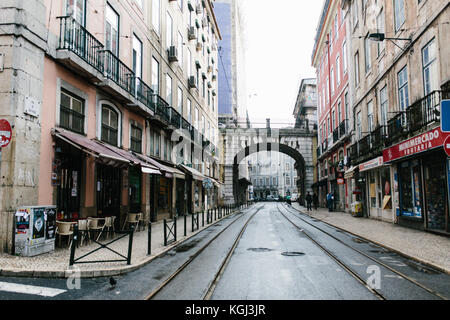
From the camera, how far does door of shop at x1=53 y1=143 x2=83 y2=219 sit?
1010cm

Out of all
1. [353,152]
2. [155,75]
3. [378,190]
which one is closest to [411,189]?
[378,190]

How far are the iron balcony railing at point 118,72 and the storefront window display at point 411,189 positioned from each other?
471 inches

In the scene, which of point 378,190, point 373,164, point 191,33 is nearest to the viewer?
point 373,164

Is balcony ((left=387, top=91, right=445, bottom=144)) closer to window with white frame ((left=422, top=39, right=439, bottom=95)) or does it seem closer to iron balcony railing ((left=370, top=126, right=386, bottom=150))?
window with white frame ((left=422, top=39, right=439, bottom=95))

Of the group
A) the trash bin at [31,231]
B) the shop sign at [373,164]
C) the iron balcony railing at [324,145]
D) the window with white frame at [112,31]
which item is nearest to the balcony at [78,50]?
the window with white frame at [112,31]

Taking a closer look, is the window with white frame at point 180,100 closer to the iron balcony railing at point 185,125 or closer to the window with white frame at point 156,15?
the iron balcony railing at point 185,125

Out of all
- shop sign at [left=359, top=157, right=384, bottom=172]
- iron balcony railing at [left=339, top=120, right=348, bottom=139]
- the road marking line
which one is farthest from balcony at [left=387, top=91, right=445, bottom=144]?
the road marking line

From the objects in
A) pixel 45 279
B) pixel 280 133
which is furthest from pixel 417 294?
pixel 280 133

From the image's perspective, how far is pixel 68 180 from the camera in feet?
34.7

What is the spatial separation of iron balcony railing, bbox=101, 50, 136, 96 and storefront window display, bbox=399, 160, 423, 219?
471 inches

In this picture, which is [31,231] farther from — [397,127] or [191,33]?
[191,33]

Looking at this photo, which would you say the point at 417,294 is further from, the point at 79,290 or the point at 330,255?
the point at 79,290

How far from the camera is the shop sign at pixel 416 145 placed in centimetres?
1061

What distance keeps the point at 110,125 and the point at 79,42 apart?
3.40 meters
